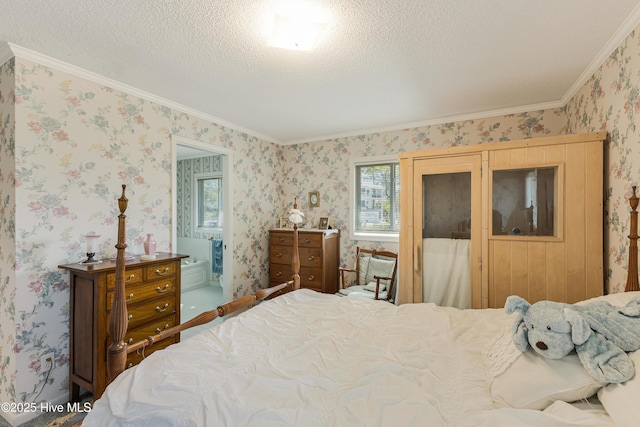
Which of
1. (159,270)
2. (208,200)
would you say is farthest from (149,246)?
(208,200)

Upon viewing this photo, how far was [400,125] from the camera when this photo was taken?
364cm

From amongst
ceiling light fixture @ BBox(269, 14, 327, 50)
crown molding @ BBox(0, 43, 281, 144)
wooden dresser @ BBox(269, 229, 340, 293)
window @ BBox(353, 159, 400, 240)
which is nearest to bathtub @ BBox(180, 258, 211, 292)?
wooden dresser @ BBox(269, 229, 340, 293)

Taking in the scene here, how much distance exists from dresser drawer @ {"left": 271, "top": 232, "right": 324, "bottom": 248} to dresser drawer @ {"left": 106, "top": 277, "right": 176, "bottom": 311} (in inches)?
63.3

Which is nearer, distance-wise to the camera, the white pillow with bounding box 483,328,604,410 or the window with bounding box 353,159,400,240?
the white pillow with bounding box 483,328,604,410

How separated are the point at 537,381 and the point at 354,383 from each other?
64 centimetres

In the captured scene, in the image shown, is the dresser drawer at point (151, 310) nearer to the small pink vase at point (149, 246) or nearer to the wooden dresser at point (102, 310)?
the wooden dresser at point (102, 310)

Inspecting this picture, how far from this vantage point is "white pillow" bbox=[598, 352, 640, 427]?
81cm

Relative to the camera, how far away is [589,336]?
1.01 meters

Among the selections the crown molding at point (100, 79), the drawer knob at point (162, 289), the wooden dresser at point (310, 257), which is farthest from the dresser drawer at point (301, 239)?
the drawer knob at point (162, 289)

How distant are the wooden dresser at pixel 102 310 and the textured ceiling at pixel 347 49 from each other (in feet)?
4.96

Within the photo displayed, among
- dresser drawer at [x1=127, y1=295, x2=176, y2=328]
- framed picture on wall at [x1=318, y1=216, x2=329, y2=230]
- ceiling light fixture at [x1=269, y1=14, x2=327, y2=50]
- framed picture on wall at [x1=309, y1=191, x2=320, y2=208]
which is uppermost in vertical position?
ceiling light fixture at [x1=269, y1=14, x2=327, y2=50]

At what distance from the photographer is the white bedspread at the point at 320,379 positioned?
37.3 inches

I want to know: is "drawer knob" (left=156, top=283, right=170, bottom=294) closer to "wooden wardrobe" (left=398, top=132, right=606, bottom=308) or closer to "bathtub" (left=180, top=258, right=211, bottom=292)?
"wooden wardrobe" (left=398, top=132, right=606, bottom=308)

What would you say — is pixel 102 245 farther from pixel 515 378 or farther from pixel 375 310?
pixel 515 378
